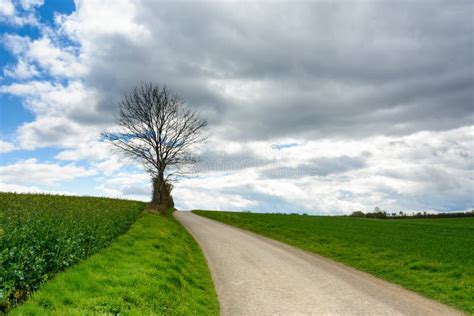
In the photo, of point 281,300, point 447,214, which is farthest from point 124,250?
point 447,214

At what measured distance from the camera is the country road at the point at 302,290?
12227 millimetres

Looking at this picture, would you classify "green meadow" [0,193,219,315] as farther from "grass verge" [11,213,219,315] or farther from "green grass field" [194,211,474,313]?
"green grass field" [194,211,474,313]

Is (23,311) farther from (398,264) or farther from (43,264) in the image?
(398,264)

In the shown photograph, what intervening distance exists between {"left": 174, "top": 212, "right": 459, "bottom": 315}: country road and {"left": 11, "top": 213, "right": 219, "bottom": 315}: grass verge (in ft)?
3.29

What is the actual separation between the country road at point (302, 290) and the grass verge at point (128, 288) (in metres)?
1.00

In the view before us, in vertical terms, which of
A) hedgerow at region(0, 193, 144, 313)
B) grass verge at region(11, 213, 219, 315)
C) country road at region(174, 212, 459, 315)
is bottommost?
country road at region(174, 212, 459, 315)

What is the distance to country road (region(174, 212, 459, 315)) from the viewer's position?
1223cm

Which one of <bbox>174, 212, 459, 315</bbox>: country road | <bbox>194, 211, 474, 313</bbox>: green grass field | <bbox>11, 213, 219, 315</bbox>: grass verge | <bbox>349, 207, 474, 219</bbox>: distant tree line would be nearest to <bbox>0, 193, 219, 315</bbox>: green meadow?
<bbox>11, 213, 219, 315</bbox>: grass verge

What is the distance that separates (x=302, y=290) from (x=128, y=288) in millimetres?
6426

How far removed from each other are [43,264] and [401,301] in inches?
461

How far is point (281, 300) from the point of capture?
42.6 ft

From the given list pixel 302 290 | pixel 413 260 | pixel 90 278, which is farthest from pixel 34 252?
pixel 413 260

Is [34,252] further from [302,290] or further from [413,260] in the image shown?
[413,260]

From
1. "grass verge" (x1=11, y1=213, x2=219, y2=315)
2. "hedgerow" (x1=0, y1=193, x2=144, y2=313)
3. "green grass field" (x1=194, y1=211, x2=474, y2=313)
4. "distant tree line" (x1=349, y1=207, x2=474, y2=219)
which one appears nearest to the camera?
"grass verge" (x1=11, y1=213, x2=219, y2=315)
